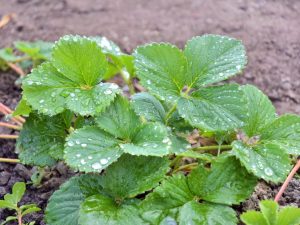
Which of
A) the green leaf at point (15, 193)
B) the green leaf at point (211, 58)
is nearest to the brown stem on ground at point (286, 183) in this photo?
the green leaf at point (211, 58)

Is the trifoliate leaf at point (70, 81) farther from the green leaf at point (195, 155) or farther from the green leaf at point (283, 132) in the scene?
the green leaf at point (283, 132)

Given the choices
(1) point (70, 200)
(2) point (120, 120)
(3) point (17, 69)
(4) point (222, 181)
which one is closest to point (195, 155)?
(4) point (222, 181)

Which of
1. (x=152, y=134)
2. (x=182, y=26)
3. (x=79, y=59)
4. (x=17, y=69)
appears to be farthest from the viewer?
(x=182, y=26)

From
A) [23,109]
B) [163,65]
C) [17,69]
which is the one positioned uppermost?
[163,65]

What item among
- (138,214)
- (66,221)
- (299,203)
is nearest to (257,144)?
(299,203)

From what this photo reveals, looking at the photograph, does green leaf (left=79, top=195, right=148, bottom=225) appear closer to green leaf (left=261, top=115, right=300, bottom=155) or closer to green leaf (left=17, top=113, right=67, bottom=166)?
→ green leaf (left=17, top=113, right=67, bottom=166)

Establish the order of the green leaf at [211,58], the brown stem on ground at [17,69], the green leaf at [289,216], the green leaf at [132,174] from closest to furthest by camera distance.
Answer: the green leaf at [289,216]
the green leaf at [132,174]
the green leaf at [211,58]
the brown stem on ground at [17,69]

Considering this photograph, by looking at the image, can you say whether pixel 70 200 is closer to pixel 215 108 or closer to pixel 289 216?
pixel 215 108
